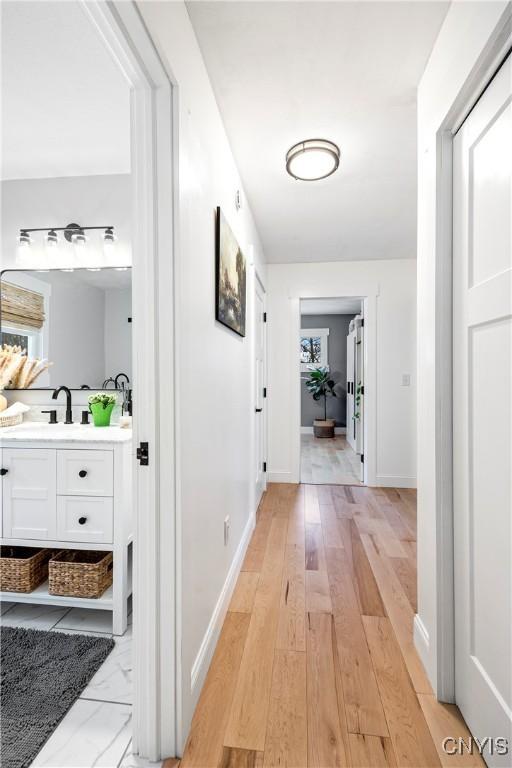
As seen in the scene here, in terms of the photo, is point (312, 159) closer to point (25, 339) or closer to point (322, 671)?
point (25, 339)

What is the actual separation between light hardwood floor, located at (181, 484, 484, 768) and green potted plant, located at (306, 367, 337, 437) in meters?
4.60

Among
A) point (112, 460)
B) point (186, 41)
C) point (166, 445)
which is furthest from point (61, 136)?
point (166, 445)

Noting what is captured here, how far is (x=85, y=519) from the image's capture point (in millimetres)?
1715

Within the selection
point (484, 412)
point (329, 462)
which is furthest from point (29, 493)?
point (329, 462)

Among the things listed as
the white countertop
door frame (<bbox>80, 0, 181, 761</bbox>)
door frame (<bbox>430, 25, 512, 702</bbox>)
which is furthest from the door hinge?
door frame (<bbox>430, 25, 512, 702</bbox>)

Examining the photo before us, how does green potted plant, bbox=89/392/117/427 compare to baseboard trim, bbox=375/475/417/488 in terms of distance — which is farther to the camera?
baseboard trim, bbox=375/475/417/488

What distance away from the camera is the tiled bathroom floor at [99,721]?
1.12 metres

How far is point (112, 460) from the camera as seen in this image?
1699mm

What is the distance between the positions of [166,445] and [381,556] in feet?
6.31

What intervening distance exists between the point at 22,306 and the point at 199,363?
5.16ft

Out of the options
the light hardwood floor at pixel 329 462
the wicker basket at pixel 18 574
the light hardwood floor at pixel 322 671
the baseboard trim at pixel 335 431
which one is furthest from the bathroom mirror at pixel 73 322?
the baseboard trim at pixel 335 431

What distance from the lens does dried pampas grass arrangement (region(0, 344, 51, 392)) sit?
224cm

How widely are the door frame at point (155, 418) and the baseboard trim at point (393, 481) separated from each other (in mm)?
3258

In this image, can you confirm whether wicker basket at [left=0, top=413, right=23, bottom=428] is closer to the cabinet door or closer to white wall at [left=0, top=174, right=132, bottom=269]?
the cabinet door
